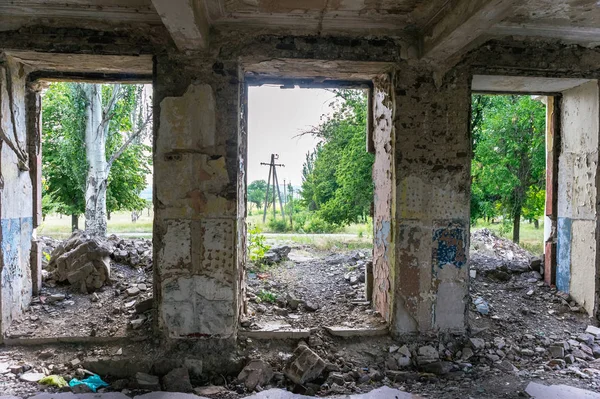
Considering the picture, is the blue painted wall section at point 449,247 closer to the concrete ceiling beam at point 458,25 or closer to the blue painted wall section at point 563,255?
the concrete ceiling beam at point 458,25

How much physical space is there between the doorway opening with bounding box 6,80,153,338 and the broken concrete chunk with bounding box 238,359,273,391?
3.71 feet

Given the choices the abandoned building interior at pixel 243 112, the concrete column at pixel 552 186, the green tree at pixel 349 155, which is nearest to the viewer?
the abandoned building interior at pixel 243 112

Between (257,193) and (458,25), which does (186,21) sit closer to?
(458,25)

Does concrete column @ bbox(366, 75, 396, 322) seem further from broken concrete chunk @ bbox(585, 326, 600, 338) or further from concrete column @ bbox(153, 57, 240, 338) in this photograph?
broken concrete chunk @ bbox(585, 326, 600, 338)

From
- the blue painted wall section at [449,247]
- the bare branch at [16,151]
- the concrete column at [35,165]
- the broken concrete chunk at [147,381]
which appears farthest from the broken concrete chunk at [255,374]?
the bare branch at [16,151]

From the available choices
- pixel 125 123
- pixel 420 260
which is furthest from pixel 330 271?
pixel 125 123

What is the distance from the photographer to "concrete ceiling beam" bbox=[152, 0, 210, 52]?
8.02ft

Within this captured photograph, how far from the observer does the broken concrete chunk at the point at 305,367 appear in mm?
3051

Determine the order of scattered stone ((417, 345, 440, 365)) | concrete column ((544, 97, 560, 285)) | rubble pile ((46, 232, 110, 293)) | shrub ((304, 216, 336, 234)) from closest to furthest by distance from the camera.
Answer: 1. scattered stone ((417, 345, 440, 365))
2. rubble pile ((46, 232, 110, 293))
3. concrete column ((544, 97, 560, 285))
4. shrub ((304, 216, 336, 234))

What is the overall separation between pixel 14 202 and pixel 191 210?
1870mm

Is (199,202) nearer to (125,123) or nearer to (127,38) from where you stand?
(127,38)

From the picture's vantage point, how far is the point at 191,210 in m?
3.32

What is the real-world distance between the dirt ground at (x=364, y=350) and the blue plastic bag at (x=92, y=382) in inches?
3.5

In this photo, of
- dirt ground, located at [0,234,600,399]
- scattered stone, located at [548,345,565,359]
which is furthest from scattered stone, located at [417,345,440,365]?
scattered stone, located at [548,345,565,359]
